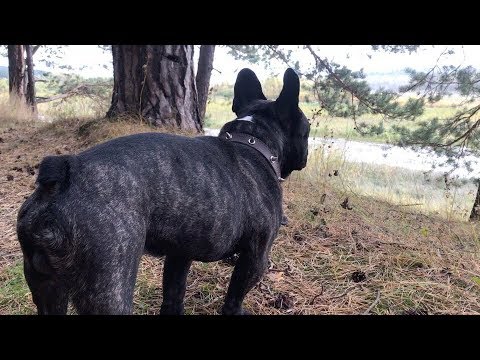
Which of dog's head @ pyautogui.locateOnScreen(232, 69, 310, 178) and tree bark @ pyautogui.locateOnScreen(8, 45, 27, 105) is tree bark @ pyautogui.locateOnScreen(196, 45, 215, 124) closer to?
dog's head @ pyautogui.locateOnScreen(232, 69, 310, 178)

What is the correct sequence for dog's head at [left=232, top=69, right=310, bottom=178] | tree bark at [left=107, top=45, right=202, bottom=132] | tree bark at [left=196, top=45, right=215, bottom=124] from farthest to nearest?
tree bark at [left=196, top=45, right=215, bottom=124] → tree bark at [left=107, top=45, right=202, bottom=132] → dog's head at [left=232, top=69, right=310, bottom=178]

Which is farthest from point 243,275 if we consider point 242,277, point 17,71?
point 17,71

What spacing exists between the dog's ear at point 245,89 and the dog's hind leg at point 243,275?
123cm

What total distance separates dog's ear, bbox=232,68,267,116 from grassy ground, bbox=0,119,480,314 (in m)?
1.34

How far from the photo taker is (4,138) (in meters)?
7.53

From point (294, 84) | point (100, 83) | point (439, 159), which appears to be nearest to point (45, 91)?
point (100, 83)

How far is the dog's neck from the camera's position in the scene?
300 cm

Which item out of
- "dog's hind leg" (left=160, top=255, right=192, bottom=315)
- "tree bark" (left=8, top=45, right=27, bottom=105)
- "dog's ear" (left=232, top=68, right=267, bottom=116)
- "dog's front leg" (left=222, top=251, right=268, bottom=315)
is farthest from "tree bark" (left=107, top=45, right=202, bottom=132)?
"tree bark" (left=8, top=45, right=27, bottom=105)

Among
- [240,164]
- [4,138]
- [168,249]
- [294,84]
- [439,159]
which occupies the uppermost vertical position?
[294,84]

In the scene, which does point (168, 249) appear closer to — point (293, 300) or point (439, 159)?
point (293, 300)

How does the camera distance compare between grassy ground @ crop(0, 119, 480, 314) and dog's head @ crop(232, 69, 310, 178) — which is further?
grassy ground @ crop(0, 119, 480, 314)

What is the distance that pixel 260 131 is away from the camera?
9.92 feet

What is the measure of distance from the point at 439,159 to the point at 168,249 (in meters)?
7.08

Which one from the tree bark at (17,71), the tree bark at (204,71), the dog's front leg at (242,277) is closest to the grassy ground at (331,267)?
the dog's front leg at (242,277)
